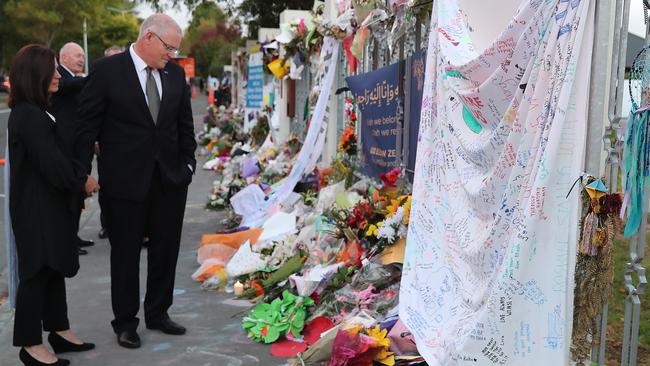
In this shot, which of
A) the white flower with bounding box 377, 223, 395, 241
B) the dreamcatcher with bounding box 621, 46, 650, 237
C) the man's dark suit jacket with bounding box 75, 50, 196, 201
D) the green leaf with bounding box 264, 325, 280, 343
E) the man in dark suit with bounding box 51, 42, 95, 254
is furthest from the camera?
the man in dark suit with bounding box 51, 42, 95, 254

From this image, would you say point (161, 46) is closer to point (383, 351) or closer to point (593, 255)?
point (383, 351)

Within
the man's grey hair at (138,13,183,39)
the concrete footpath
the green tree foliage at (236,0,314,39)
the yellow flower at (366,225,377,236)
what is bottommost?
the concrete footpath

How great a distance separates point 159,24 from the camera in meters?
4.16

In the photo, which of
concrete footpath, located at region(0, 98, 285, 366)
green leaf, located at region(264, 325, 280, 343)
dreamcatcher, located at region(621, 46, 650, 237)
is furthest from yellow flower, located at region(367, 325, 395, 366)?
dreamcatcher, located at region(621, 46, 650, 237)

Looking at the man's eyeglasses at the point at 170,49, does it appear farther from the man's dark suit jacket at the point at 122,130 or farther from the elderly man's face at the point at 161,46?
the man's dark suit jacket at the point at 122,130

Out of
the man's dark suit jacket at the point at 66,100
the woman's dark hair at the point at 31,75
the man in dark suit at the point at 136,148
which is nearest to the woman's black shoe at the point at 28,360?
the man in dark suit at the point at 136,148

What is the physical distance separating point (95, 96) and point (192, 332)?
1720mm

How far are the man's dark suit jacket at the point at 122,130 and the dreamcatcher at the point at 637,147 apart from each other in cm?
274

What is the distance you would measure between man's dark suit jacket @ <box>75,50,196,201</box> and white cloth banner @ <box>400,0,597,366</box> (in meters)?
1.69

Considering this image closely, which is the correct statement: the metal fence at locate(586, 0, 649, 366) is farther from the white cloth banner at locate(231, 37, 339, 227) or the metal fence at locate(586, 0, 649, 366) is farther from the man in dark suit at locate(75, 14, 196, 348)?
the white cloth banner at locate(231, 37, 339, 227)

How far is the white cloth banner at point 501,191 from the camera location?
2662 mm

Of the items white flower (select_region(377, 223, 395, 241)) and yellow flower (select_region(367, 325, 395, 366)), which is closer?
yellow flower (select_region(367, 325, 395, 366))

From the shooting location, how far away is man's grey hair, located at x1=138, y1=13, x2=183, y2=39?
4156 millimetres

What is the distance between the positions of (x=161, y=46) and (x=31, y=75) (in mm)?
797
